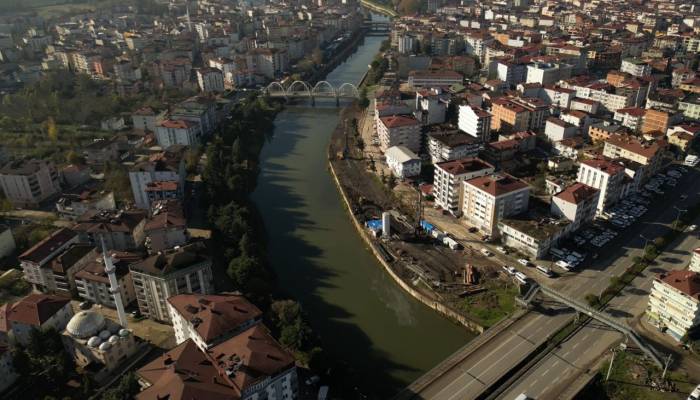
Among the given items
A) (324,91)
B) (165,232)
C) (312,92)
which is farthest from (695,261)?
(324,91)

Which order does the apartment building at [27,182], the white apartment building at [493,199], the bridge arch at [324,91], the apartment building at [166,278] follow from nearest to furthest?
1. the apartment building at [166,278]
2. the white apartment building at [493,199]
3. the apartment building at [27,182]
4. the bridge arch at [324,91]

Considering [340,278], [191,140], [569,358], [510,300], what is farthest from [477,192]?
[191,140]

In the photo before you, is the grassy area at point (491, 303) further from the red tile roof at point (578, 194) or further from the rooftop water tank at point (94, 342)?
the rooftop water tank at point (94, 342)

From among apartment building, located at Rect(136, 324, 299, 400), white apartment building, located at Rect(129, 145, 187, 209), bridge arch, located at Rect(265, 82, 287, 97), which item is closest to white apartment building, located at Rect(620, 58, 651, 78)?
bridge arch, located at Rect(265, 82, 287, 97)

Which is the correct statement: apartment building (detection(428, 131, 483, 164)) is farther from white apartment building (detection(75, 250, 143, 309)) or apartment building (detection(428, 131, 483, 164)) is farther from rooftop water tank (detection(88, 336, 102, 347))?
rooftop water tank (detection(88, 336, 102, 347))

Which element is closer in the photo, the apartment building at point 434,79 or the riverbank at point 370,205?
the riverbank at point 370,205

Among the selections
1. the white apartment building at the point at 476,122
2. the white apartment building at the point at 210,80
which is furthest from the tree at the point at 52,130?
the white apartment building at the point at 476,122
